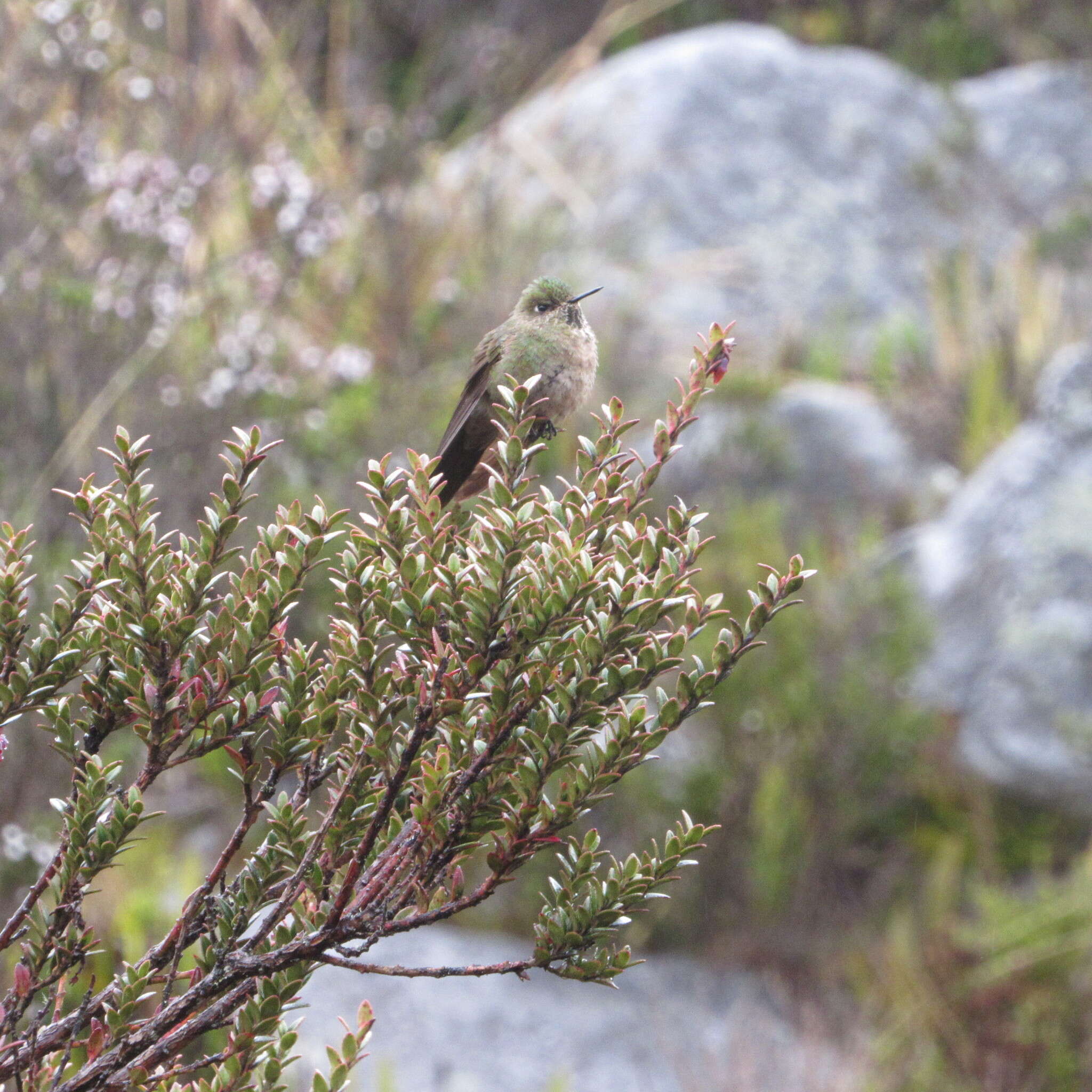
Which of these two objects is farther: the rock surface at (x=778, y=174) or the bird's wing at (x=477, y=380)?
the rock surface at (x=778, y=174)

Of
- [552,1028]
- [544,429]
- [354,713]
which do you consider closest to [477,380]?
[544,429]

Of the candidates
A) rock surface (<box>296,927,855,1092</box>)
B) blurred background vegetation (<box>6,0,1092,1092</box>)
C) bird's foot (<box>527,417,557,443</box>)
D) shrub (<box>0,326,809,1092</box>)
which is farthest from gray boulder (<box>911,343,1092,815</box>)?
shrub (<box>0,326,809,1092</box>)

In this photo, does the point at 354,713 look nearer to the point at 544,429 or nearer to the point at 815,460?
the point at 544,429

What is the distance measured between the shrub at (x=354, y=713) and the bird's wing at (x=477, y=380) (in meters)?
1.30

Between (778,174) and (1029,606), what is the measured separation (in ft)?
20.9

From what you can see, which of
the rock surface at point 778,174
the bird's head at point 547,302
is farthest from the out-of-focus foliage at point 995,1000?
the rock surface at point 778,174

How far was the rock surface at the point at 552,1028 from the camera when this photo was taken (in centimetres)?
525

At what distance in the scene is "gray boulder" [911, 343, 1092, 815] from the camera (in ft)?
21.4

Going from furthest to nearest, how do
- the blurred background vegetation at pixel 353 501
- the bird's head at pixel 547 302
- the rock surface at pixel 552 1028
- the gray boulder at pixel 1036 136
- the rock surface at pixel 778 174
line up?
the gray boulder at pixel 1036 136 < the rock surface at pixel 778 174 < the blurred background vegetation at pixel 353 501 < the rock surface at pixel 552 1028 < the bird's head at pixel 547 302

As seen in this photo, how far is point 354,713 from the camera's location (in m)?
1.52

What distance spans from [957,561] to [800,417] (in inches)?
88.0

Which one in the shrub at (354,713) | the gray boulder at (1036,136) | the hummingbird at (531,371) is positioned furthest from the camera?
the gray boulder at (1036,136)

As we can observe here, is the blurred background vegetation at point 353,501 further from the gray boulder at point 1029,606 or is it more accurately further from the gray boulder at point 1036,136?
the gray boulder at point 1036,136

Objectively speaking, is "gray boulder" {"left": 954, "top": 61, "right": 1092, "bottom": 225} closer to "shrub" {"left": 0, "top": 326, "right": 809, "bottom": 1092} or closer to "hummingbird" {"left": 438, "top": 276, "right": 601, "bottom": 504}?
"hummingbird" {"left": 438, "top": 276, "right": 601, "bottom": 504}
